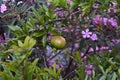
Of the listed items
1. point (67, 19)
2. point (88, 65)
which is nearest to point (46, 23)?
point (67, 19)

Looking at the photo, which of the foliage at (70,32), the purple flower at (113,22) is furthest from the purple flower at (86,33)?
the purple flower at (113,22)

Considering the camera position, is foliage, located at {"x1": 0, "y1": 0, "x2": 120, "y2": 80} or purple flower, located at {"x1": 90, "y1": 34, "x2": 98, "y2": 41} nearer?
foliage, located at {"x1": 0, "y1": 0, "x2": 120, "y2": 80}

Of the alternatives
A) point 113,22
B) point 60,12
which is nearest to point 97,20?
point 113,22

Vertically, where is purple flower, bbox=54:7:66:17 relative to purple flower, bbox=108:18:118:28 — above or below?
above

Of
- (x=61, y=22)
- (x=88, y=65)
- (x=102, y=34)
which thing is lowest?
(x=88, y=65)

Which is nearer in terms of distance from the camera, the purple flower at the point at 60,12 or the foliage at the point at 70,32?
the foliage at the point at 70,32

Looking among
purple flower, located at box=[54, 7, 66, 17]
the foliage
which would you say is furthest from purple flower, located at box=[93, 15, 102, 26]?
purple flower, located at box=[54, 7, 66, 17]

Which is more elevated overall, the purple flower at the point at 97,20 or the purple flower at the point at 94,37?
the purple flower at the point at 97,20

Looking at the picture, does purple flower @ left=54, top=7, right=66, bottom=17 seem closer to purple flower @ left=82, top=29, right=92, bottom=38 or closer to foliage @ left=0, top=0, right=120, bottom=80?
foliage @ left=0, top=0, right=120, bottom=80

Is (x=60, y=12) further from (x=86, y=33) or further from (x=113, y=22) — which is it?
(x=113, y=22)

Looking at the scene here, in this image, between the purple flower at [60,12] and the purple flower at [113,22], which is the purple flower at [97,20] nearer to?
the purple flower at [113,22]

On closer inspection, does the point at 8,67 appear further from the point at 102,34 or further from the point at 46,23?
the point at 102,34
